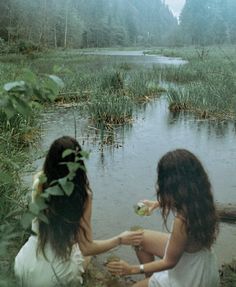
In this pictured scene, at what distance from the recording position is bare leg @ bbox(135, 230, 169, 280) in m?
2.47

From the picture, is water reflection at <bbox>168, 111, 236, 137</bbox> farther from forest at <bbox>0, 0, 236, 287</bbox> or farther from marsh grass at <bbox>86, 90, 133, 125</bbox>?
marsh grass at <bbox>86, 90, 133, 125</bbox>

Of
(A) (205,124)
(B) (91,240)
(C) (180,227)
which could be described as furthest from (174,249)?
(A) (205,124)

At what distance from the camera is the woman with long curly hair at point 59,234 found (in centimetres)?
198

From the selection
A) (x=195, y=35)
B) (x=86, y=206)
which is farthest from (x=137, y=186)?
(x=195, y=35)

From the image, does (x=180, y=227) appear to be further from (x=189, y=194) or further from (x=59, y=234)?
(x=59, y=234)

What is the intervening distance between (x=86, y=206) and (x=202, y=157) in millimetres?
3652

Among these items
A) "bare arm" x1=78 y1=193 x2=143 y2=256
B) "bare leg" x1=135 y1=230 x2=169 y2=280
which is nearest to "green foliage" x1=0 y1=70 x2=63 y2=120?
"bare arm" x1=78 y1=193 x2=143 y2=256

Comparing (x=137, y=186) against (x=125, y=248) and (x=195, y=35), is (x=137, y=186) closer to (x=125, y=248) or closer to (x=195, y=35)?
(x=125, y=248)

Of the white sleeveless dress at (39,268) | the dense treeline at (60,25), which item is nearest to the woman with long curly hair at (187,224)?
the white sleeveless dress at (39,268)

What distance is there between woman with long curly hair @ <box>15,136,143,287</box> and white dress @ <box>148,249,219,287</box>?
0.45 m

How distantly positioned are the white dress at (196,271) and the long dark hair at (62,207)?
1.63 feet

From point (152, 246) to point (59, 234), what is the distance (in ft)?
2.14

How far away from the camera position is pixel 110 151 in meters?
5.83

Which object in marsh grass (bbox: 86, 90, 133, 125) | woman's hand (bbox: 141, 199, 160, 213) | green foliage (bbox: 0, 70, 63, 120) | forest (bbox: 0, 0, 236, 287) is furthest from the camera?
marsh grass (bbox: 86, 90, 133, 125)
